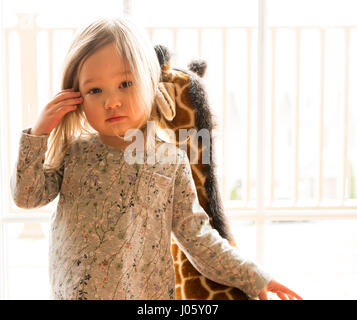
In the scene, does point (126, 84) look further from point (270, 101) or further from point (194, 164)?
point (270, 101)

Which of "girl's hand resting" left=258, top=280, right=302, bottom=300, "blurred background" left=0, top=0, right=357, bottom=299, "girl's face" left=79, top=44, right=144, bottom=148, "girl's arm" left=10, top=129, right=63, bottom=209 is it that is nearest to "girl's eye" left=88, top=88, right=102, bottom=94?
"girl's face" left=79, top=44, right=144, bottom=148

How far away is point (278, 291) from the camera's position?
2.58 ft

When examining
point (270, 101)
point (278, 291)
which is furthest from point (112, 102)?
point (270, 101)

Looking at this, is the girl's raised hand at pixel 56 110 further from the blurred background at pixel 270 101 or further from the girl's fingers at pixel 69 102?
the blurred background at pixel 270 101

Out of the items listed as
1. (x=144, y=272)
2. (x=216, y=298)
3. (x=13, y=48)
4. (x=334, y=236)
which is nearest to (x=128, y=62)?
(x=144, y=272)

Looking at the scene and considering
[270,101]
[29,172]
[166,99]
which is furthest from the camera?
[270,101]

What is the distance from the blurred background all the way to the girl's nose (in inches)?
53.5

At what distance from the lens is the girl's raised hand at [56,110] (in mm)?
731

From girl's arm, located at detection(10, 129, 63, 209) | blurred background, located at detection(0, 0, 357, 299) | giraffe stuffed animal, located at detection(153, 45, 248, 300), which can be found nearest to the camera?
girl's arm, located at detection(10, 129, 63, 209)

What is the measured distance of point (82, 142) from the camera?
0.80 metres

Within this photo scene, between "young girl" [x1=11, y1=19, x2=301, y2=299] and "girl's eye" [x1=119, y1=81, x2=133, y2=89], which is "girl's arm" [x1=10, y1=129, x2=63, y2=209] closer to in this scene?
"young girl" [x1=11, y1=19, x2=301, y2=299]

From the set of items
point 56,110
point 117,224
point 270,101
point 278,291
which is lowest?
point 278,291

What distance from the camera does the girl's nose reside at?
0.73 m

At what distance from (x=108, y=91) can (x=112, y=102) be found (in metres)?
0.02
